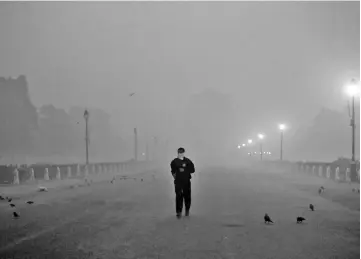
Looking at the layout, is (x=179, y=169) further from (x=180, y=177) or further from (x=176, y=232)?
(x=176, y=232)

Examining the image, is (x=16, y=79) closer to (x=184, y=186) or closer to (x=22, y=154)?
(x=22, y=154)

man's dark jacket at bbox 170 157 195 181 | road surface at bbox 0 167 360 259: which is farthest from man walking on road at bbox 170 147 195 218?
road surface at bbox 0 167 360 259

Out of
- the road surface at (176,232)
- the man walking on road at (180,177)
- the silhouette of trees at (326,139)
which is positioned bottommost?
the silhouette of trees at (326,139)

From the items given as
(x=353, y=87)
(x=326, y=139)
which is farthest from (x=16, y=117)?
(x=326, y=139)

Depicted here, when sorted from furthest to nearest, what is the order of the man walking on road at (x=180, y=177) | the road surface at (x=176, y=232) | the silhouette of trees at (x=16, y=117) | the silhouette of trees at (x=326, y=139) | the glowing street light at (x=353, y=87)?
the silhouette of trees at (x=326, y=139), the silhouette of trees at (x=16, y=117), the glowing street light at (x=353, y=87), the man walking on road at (x=180, y=177), the road surface at (x=176, y=232)

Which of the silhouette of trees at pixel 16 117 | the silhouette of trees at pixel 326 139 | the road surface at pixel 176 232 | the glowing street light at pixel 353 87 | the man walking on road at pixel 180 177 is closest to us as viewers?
the road surface at pixel 176 232

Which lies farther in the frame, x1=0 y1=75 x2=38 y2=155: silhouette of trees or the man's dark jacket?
x1=0 y1=75 x2=38 y2=155: silhouette of trees

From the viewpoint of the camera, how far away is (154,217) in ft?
38.6

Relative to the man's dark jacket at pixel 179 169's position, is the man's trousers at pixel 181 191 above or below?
below

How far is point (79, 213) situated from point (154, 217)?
2.57 m

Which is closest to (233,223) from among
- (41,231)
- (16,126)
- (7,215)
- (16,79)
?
(41,231)

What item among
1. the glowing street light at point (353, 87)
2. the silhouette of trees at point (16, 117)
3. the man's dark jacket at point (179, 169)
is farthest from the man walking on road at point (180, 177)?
the silhouette of trees at point (16, 117)

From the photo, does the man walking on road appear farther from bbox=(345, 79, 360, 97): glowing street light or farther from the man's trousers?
bbox=(345, 79, 360, 97): glowing street light

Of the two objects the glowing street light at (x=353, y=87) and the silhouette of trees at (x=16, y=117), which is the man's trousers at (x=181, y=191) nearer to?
the glowing street light at (x=353, y=87)
